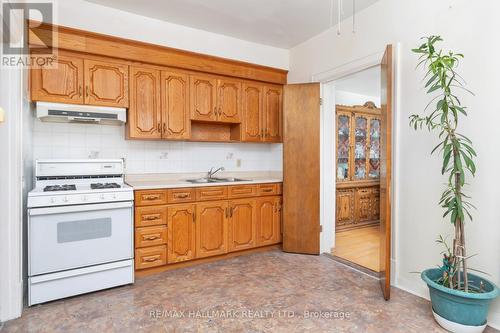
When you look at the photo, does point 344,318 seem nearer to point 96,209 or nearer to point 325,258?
point 325,258

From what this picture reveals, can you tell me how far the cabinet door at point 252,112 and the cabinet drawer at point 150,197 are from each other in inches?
50.9

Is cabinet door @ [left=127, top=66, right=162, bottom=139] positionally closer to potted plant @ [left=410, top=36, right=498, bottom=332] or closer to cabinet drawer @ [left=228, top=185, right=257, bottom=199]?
cabinet drawer @ [left=228, top=185, right=257, bottom=199]

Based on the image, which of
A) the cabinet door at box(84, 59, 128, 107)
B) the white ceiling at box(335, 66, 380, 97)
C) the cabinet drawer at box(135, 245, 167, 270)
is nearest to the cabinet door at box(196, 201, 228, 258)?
the cabinet drawer at box(135, 245, 167, 270)

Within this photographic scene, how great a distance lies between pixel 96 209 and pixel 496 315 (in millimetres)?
3157

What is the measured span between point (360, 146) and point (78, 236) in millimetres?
4580

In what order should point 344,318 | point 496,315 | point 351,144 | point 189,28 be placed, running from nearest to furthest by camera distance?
point 496,315 < point 344,318 < point 189,28 < point 351,144

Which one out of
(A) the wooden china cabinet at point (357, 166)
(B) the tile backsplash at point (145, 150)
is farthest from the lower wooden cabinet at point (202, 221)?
(A) the wooden china cabinet at point (357, 166)

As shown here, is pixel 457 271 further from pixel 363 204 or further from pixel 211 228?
pixel 363 204

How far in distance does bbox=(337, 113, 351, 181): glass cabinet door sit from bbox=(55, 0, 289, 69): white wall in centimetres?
157

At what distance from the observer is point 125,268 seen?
259 cm

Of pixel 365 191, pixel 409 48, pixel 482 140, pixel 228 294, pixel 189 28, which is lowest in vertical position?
pixel 228 294

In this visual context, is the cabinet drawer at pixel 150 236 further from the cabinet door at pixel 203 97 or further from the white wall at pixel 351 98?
the white wall at pixel 351 98

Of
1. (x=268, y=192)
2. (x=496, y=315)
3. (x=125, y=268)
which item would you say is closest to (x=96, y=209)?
(x=125, y=268)

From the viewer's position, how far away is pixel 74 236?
7.79 feet
